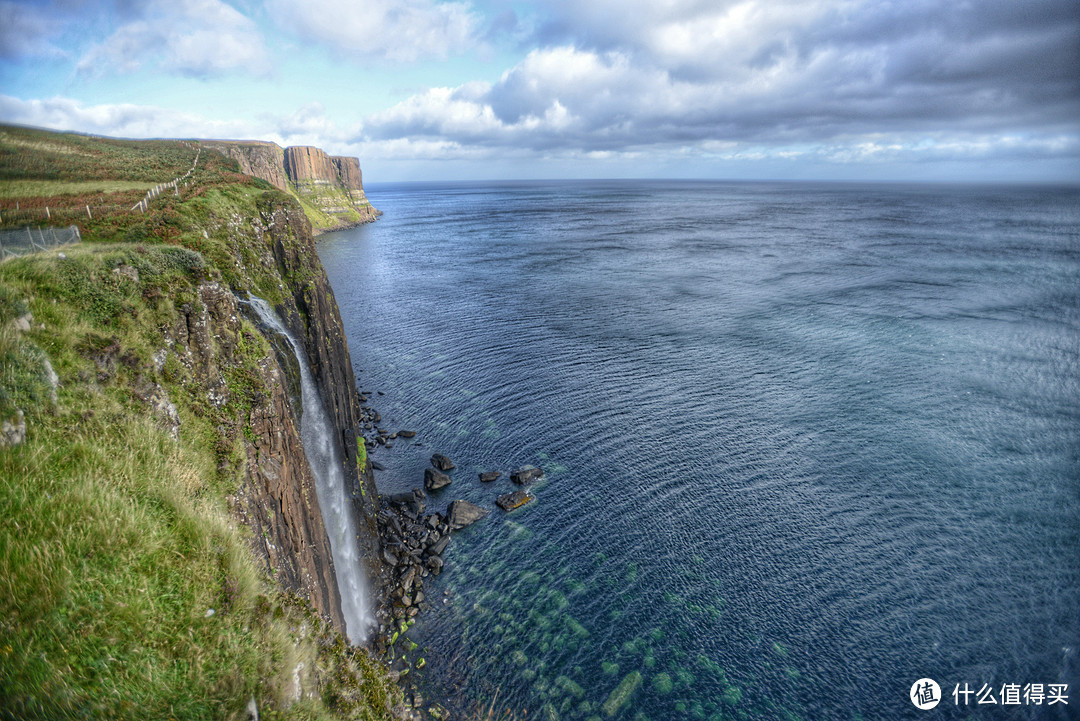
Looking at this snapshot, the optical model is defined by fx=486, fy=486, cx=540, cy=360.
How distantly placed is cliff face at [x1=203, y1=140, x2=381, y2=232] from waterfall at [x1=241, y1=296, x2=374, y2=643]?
125816mm

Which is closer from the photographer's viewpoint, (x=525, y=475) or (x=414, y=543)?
(x=414, y=543)

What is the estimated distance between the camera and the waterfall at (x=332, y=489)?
24047mm

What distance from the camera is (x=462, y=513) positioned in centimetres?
3262

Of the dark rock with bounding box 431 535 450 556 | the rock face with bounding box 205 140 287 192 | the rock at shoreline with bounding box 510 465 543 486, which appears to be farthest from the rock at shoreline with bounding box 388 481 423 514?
the rock face with bounding box 205 140 287 192

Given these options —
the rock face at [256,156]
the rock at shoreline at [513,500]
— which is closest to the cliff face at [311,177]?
the rock face at [256,156]

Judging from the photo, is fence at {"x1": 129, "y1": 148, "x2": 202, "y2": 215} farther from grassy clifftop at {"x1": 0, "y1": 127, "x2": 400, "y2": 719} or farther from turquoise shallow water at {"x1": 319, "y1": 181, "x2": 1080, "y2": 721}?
turquoise shallow water at {"x1": 319, "y1": 181, "x2": 1080, "y2": 721}

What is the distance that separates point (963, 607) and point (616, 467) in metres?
20.6

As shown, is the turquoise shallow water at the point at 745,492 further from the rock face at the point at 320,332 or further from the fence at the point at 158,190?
the fence at the point at 158,190

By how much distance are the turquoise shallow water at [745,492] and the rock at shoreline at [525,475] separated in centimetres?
89

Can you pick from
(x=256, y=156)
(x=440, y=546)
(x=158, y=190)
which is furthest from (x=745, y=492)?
(x=256, y=156)

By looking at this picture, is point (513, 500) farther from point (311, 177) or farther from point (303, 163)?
point (311, 177)

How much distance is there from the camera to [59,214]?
22.0m

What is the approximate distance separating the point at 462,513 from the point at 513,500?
11.7 ft

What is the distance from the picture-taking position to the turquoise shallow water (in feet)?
76.1
